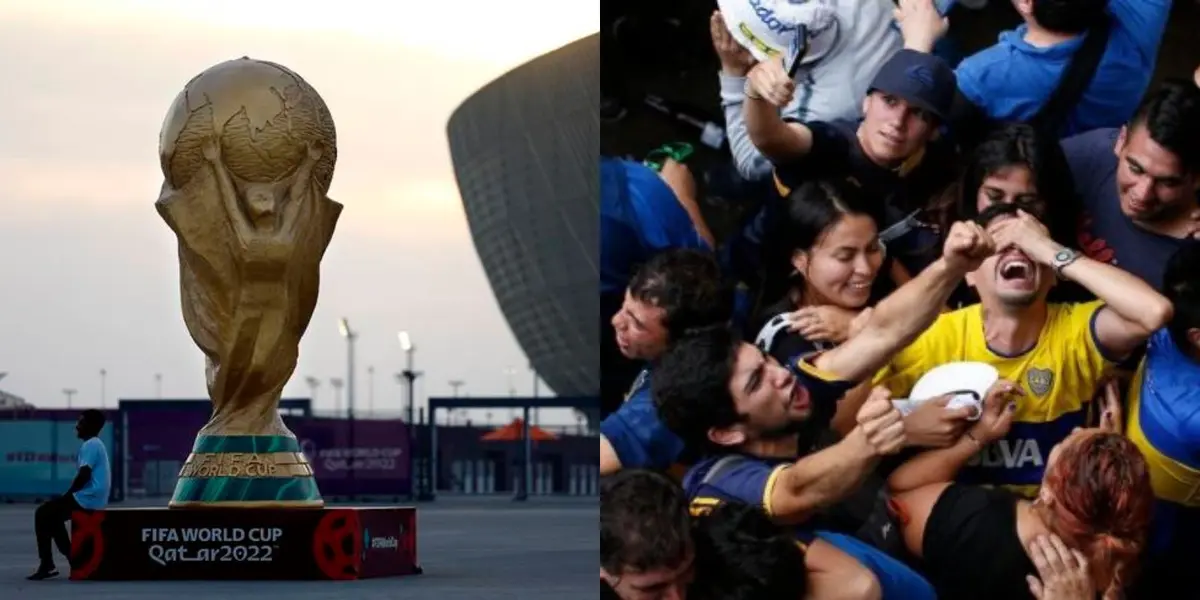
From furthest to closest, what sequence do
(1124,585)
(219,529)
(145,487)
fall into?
→ (145,487) < (219,529) < (1124,585)

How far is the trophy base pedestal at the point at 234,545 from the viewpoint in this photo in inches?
666

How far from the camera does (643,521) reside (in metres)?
7.79

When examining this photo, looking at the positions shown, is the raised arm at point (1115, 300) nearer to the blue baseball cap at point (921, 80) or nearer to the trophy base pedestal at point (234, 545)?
the blue baseball cap at point (921, 80)

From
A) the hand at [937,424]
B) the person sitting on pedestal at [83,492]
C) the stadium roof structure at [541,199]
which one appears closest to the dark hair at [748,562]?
the hand at [937,424]

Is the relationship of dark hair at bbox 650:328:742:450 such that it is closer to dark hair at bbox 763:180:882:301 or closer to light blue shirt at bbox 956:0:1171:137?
dark hair at bbox 763:180:882:301

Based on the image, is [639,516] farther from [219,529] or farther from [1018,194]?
[219,529]

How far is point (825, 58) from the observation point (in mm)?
7852

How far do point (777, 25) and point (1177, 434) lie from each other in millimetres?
1916

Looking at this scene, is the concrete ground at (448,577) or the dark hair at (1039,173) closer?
the dark hair at (1039,173)

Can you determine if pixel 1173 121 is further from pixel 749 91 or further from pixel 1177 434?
pixel 749 91

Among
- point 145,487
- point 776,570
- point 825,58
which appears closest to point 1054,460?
point 776,570

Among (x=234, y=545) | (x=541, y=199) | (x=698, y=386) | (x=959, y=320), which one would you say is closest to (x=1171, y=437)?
(x=959, y=320)

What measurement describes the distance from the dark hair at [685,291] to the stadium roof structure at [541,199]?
146ft

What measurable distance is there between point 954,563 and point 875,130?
1484 millimetres
